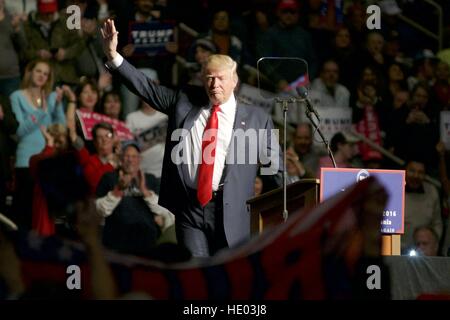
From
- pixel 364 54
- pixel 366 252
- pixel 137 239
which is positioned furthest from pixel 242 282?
pixel 364 54

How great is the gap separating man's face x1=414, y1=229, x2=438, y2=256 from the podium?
2924 mm

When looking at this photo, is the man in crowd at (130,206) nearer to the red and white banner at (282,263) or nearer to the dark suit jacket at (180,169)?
the dark suit jacket at (180,169)

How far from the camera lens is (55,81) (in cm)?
1094

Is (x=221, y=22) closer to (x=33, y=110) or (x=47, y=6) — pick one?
(x=47, y=6)

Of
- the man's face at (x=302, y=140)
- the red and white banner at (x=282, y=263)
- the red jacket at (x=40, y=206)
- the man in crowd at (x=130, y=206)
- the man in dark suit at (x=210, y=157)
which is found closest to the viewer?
the red and white banner at (x=282, y=263)

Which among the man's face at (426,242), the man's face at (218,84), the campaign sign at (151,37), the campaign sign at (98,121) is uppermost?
the campaign sign at (151,37)

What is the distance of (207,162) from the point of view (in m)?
7.51

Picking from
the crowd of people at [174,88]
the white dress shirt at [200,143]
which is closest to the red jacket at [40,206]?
the crowd of people at [174,88]

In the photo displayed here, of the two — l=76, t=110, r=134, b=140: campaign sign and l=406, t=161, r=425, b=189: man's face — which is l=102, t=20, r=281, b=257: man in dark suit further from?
l=406, t=161, r=425, b=189: man's face

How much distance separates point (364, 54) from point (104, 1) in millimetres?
2563

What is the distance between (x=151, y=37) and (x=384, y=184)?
4.28 metres

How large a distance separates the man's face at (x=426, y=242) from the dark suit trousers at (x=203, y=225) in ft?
10.7

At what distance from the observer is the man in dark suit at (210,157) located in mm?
7531

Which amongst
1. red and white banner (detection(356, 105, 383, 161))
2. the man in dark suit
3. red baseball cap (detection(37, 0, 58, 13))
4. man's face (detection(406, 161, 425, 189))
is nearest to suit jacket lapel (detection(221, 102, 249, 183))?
the man in dark suit
